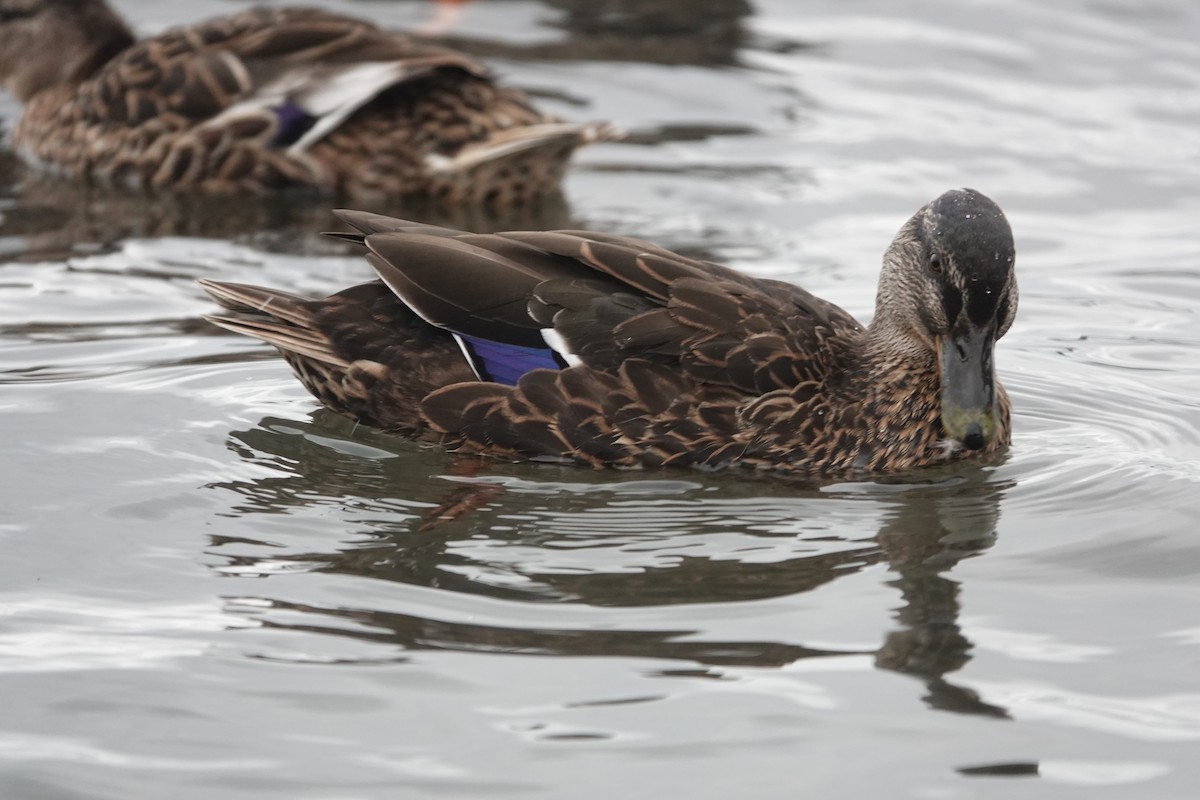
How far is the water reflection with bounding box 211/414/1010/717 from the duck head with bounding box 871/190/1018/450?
27 cm

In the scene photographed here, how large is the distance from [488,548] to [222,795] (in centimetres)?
166

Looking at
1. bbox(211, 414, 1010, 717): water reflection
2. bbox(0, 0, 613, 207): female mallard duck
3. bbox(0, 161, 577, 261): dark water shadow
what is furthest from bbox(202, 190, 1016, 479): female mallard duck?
bbox(0, 0, 613, 207): female mallard duck

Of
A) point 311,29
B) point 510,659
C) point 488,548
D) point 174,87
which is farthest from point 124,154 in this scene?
point 510,659

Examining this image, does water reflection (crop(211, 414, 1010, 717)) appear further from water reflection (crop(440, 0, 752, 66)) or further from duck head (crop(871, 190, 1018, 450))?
water reflection (crop(440, 0, 752, 66))

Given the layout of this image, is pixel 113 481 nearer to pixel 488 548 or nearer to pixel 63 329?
pixel 488 548

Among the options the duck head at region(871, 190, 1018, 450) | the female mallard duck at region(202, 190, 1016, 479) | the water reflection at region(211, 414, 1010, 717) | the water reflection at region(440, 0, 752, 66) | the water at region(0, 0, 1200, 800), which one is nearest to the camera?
the water at region(0, 0, 1200, 800)

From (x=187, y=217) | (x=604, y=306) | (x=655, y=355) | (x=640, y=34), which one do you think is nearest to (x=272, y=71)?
(x=187, y=217)

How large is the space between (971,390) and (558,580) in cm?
187

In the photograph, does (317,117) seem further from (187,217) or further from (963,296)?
(963,296)

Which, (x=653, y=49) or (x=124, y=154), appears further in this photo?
(x=653, y=49)

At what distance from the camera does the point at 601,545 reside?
5914 mm

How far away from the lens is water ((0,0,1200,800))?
4625 mm

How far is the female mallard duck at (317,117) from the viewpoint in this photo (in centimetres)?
1066

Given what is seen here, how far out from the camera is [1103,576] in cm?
583
